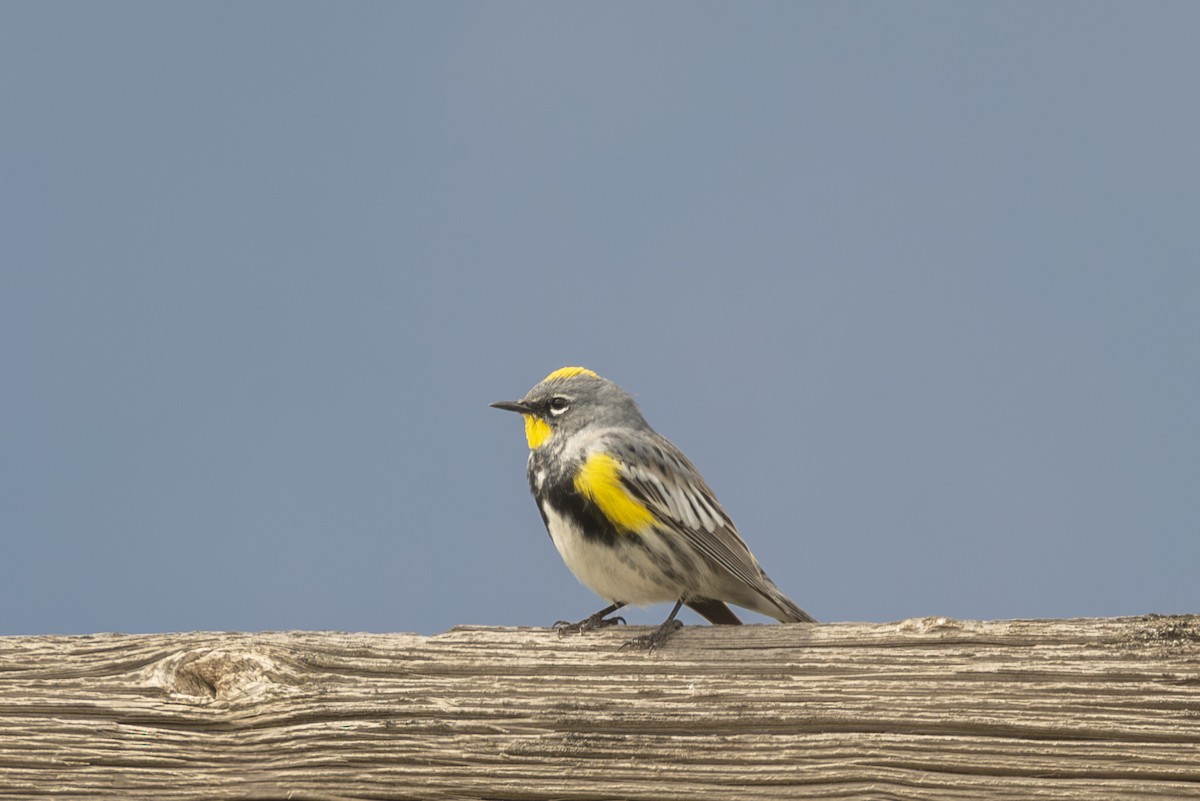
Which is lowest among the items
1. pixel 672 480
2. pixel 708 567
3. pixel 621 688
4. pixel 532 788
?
pixel 532 788

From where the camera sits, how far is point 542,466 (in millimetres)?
6223

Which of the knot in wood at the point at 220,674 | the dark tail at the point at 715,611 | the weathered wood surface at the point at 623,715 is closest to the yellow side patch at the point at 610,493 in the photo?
the dark tail at the point at 715,611

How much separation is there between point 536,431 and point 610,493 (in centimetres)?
94

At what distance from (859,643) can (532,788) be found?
981 millimetres

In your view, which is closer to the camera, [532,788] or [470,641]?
[532,788]

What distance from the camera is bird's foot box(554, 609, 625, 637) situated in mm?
4051

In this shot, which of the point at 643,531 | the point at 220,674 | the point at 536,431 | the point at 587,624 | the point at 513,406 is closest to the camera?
the point at 220,674

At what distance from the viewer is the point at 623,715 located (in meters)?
3.63

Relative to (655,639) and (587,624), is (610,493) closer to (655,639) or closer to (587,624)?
(587,624)

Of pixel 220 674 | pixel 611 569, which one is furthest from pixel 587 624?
pixel 220 674

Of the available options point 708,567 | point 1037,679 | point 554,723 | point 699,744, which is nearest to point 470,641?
point 554,723

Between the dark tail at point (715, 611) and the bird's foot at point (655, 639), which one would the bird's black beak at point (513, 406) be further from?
the bird's foot at point (655, 639)

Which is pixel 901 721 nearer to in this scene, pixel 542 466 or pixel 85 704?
pixel 85 704

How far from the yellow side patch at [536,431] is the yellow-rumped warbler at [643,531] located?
0.25m
